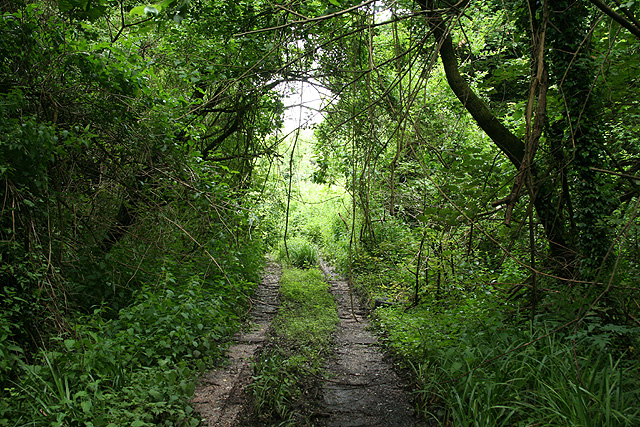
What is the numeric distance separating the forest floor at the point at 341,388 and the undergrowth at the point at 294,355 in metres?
0.14

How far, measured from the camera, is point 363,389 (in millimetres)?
4559

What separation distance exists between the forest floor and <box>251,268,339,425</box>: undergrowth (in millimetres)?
135

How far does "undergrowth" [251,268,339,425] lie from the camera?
395cm

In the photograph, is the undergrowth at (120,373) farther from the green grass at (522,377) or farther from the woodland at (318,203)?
the green grass at (522,377)

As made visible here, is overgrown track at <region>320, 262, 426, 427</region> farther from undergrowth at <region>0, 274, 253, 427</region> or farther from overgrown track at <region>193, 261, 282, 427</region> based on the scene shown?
undergrowth at <region>0, 274, 253, 427</region>

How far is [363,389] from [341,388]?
0.81 feet

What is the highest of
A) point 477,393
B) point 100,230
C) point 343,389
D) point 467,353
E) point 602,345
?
point 100,230

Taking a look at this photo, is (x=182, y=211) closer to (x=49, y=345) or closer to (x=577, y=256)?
(x=49, y=345)

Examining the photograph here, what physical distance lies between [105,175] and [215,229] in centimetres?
147

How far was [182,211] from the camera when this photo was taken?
227 inches

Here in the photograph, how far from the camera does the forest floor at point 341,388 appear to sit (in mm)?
3825

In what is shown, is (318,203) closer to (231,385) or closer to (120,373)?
(120,373)

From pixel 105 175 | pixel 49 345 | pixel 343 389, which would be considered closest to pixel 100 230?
pixel 105 175

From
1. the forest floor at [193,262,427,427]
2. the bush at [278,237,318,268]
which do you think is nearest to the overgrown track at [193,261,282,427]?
the forest floor at [193,262,427,427]
